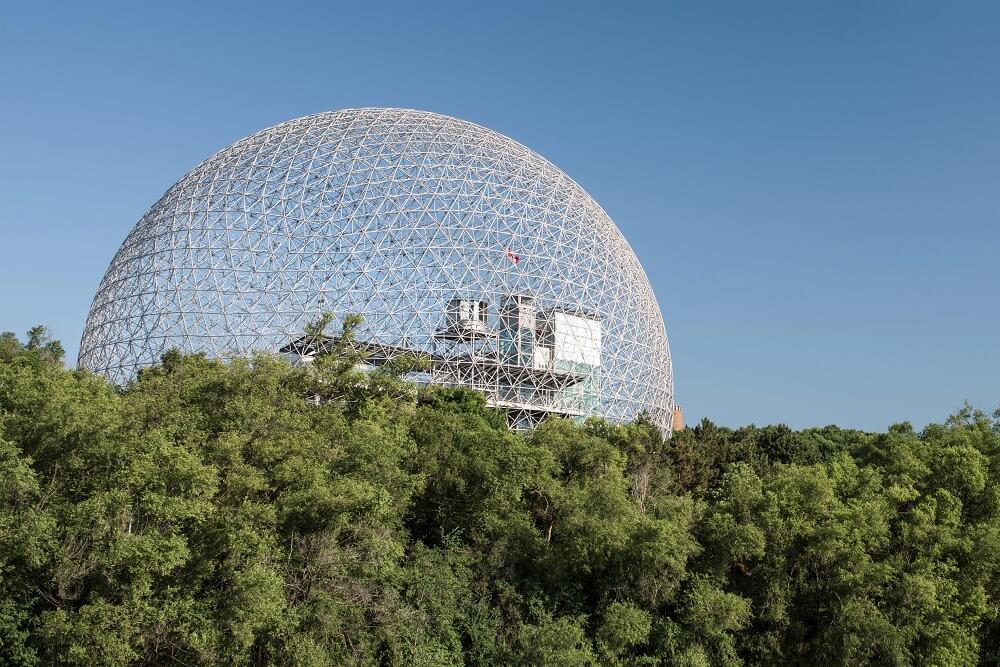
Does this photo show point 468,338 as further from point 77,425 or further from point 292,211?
point 77,425

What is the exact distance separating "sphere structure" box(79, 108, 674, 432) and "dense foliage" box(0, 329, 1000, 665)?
7.14m

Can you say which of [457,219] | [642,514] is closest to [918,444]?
[642,514]

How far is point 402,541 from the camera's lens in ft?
72.4

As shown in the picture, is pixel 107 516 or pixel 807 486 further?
pixel 807 486

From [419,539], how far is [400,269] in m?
15.0

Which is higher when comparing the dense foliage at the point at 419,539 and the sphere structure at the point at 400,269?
the sphere structure at the point at 400,269

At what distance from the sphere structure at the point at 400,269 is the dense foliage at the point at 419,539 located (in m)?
7.14

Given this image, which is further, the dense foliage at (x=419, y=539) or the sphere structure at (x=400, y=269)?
the sphere structure at (x=400, y=269)

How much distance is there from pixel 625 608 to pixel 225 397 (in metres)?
10.1

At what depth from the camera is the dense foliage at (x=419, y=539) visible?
16.8 metres

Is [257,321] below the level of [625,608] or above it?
above

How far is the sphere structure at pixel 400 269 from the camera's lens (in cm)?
3566

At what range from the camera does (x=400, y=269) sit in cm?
3591

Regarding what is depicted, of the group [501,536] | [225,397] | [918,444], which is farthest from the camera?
[918,444]
